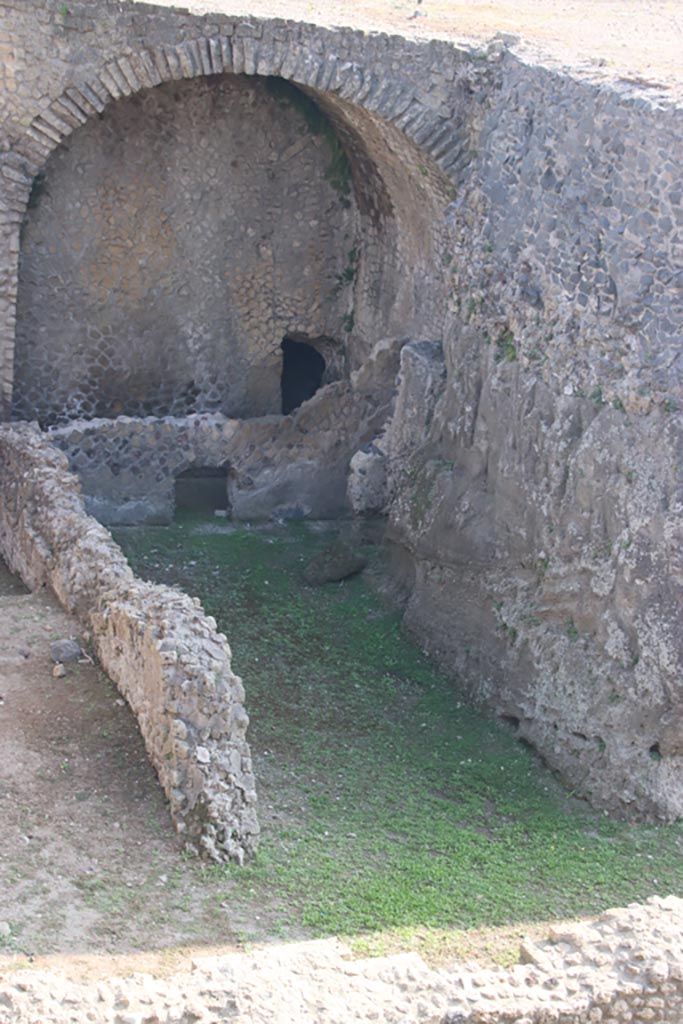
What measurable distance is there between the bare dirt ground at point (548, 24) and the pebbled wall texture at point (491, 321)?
0.88ft

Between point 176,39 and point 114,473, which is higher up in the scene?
point 176,39

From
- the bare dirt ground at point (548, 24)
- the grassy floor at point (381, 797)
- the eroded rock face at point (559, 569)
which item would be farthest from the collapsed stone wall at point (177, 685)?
the bare dirt ground at point (548, 24)

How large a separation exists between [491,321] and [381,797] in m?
3.83

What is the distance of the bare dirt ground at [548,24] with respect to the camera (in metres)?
12.2

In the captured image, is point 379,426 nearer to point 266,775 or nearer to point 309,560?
point 309,560

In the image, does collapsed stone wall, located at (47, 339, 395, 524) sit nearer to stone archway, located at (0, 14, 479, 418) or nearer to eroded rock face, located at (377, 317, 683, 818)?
stone archway, located at (0, 14, 479, 418)

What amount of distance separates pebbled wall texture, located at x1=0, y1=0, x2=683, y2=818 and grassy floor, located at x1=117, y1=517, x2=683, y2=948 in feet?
1.23

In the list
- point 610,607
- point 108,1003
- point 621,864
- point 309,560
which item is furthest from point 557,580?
point 108,1003

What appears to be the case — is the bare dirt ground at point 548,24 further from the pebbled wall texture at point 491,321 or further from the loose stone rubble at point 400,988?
the loose stone rubble at point 400,988

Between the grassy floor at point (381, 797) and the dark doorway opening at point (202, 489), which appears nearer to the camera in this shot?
the grassy floor at point (381, 797)

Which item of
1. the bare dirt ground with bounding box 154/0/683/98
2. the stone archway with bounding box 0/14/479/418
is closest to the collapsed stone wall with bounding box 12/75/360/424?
the stone archway with bounding box 0/14/479/418

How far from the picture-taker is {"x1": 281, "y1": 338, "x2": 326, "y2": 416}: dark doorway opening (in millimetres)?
16844

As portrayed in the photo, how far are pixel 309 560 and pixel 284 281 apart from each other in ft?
10.0

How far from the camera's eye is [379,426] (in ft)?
50.4
